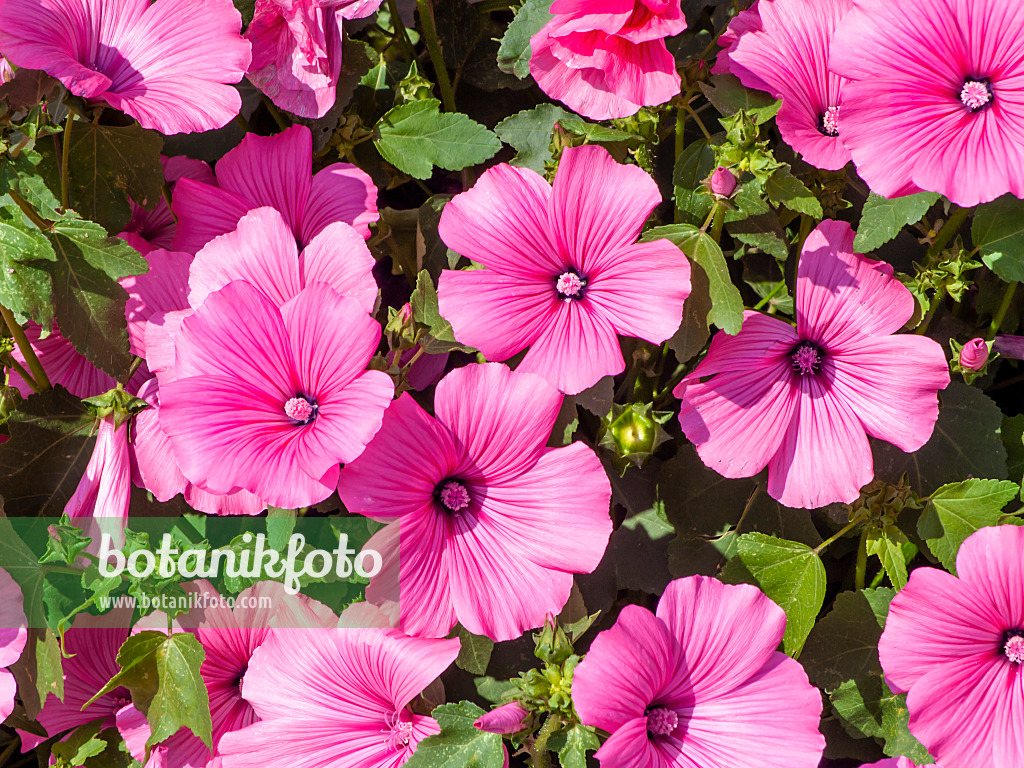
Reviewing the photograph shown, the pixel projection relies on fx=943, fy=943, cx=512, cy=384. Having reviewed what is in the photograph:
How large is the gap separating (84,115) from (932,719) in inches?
37.8

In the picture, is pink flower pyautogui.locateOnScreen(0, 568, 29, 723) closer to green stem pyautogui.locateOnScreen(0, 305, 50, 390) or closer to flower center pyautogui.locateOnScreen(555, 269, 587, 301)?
green stem pyautogui.locateOnScreen(0, 305, 50, 390)

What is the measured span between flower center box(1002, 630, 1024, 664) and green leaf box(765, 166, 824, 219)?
0.42 meters

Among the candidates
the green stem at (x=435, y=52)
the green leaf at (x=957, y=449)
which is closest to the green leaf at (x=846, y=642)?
the green leaf at (x=957, y=449)

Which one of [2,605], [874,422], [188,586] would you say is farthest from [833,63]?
[2,605]

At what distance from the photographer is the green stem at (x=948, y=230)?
2.93ft

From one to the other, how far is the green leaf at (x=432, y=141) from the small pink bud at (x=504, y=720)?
527mm

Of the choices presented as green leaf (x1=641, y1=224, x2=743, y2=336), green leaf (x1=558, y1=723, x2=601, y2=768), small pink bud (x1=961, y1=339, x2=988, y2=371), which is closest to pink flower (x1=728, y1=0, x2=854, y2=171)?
green leaf (x1=641, y1=224, x2=743, y2=336)

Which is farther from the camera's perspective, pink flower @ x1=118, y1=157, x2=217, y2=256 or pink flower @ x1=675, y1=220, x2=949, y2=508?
pink flower @ x1=118, y1=157, x2=217, y2=256

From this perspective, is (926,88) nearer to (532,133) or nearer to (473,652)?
(532,133)

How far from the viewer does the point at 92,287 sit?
0.91 m

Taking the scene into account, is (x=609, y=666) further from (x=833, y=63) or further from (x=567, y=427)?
(x=833, y=63)

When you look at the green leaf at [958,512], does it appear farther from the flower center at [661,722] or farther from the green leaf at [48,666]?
the green leaf at [48,666]

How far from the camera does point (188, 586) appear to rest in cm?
95

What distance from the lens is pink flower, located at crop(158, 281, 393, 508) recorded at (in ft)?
2.51
